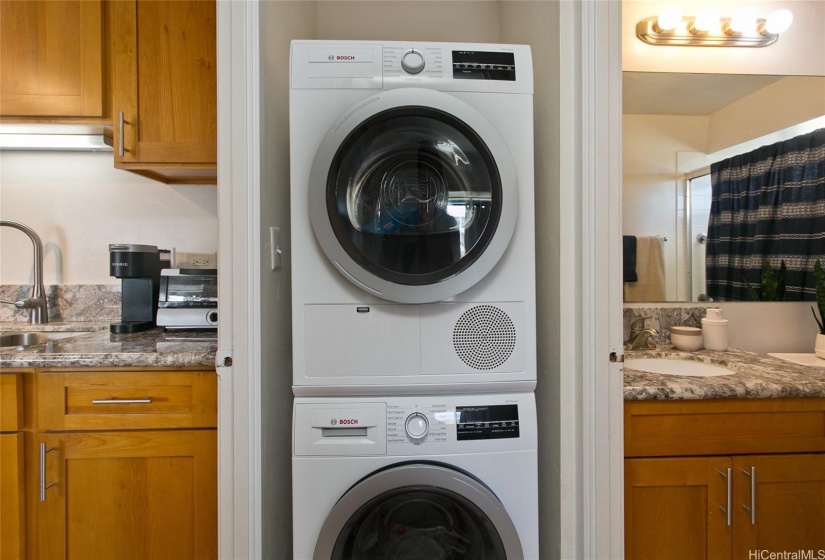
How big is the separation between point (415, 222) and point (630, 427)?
87cm

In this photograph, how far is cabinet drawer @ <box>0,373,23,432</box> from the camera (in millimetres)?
1152

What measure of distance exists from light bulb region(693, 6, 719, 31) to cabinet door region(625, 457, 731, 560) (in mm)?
1707

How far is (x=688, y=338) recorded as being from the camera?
1562 mm

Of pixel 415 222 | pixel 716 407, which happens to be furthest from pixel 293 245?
pixel 716 407

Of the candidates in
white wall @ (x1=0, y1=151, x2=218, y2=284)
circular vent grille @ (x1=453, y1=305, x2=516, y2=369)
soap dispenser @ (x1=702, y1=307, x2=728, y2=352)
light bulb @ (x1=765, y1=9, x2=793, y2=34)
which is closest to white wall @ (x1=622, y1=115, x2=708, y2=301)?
soap dispenser @ (x1=702, y1=307, x2=728, y2=352)

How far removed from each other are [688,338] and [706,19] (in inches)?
52.5

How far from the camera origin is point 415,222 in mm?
1093

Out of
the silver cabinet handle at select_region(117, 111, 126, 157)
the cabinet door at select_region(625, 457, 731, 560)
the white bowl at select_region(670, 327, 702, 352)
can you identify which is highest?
the silver cabinet handle at select_region(117, 111, 126, 157)

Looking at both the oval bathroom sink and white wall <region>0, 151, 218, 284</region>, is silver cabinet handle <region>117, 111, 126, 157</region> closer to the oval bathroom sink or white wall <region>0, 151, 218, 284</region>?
white wall <region>0, 151, 218, 284</region>

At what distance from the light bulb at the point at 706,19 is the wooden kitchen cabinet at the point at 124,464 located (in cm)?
231

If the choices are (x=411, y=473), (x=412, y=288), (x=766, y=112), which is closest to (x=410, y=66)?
(x=412, y=288)

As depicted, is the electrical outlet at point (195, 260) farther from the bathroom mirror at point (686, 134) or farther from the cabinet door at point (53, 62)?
the bathroom mirror at point (686, 134)

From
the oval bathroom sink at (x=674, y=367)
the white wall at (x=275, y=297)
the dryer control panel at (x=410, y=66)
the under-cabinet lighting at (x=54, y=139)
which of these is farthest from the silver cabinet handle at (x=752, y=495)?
the under-cabinet lighting at (x=54, y=139)

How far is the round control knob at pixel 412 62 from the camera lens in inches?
43.0
